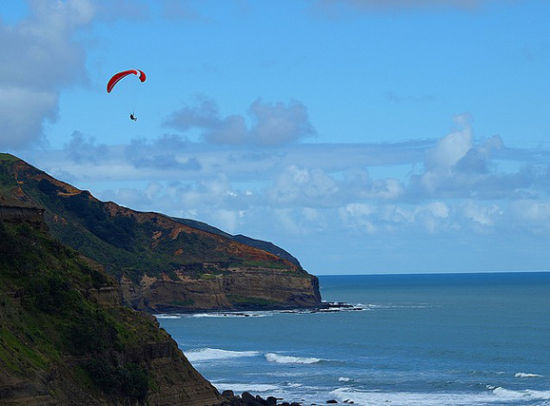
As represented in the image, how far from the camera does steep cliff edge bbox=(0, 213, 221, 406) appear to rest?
41062 mm

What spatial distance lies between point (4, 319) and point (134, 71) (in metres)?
19.1

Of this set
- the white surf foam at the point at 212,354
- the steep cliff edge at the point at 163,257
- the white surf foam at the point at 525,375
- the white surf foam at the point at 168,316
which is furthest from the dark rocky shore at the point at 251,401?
the steep cliff edge at the point at 163,257

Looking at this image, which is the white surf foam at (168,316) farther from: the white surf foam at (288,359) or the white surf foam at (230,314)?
the white surf foam at (288,359)

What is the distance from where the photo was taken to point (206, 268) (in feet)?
536

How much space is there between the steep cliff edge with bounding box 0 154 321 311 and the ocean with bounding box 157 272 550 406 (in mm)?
9374

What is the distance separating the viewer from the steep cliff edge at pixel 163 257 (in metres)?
154

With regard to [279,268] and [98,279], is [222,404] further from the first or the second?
[279,268]

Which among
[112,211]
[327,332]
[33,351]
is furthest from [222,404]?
[112,211]

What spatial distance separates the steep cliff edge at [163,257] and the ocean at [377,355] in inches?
369

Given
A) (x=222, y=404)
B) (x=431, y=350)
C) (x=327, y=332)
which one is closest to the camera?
(x=222, y=404)

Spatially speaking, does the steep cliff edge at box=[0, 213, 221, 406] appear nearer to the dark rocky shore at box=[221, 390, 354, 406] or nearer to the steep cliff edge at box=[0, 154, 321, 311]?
the dark rocky shore at box=[221, 390, 354, 406]

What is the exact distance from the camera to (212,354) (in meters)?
91.2

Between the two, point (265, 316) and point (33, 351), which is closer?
point (33, 351)

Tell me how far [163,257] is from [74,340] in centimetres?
11940
